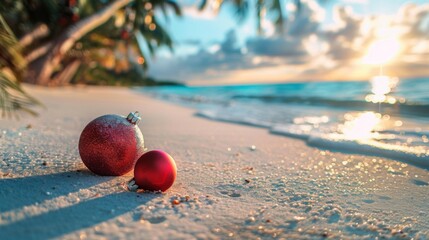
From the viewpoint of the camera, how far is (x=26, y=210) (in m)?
1.35

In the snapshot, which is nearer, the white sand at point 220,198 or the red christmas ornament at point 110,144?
the white sand at point 220,198

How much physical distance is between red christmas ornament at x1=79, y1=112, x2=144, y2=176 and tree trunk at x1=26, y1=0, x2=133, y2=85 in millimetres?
10525

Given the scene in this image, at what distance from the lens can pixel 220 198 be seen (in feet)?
5.58

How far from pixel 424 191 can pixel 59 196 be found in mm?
1939

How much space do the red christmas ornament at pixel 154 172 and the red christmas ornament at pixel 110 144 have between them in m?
0.19

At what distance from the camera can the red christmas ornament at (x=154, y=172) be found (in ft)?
5.41

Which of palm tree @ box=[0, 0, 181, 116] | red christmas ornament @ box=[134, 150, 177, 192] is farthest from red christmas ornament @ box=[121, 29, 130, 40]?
red christmas ornament @ box=[134, 150, 177, 192]

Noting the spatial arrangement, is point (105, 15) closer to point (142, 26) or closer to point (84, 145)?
point (142, 26)

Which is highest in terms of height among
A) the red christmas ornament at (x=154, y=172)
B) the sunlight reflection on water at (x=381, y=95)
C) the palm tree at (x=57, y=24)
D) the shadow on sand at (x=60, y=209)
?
the palm tree at (x=57, y=24)

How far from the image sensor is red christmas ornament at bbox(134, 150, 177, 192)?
65.0 inches

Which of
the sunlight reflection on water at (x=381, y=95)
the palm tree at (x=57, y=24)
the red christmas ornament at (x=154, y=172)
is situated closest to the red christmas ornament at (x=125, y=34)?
the palm tree at (x=57, y=24)

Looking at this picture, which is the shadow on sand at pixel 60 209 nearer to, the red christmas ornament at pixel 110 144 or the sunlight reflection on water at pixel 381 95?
the red christmas ornament at pixel 110 144

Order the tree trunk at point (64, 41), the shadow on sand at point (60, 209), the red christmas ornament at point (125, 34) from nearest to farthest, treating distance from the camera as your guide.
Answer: the shadow on sand at point (60, 209)
the tree trunk at point (64, 41)
the red christmas ornament at point (125, 34)

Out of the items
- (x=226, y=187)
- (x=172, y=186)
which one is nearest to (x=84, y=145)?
(x=172, y=186)
